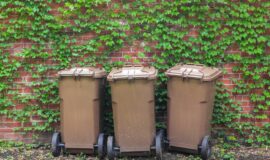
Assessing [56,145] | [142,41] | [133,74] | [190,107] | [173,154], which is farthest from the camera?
[142,41]

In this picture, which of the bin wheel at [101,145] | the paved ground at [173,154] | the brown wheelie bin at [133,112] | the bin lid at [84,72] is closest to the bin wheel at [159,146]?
the brown wheelie bin at [133,112]

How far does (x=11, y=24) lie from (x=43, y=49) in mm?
646

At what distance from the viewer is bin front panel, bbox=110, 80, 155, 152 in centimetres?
543

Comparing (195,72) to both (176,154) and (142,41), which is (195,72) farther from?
(176,154)

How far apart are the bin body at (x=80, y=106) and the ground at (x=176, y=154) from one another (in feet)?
1.06

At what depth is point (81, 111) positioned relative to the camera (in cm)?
569

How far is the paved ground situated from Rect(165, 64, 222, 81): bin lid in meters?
1.25

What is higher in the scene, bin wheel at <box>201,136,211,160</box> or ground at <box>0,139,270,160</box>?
bin wheel at <box>201,136,211,160</box>

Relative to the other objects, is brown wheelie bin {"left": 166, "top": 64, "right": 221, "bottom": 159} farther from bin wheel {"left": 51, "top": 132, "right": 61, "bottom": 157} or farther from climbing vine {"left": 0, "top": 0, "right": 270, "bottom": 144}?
bin wheel {"left": 51, "top": 132, "right": 61, "bottom": 157}

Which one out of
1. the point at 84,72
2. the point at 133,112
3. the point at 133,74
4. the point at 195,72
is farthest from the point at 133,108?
the point at 195,72

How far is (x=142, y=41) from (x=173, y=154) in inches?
74.3

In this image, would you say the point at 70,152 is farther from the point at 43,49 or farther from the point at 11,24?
the point at 11,24

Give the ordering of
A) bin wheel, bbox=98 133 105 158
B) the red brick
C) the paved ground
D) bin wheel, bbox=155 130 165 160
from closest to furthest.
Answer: bin wheel, bbox=155 130 165 160 < bin wheel, bbox=98 133 105 158 < the paved ground < the red brick

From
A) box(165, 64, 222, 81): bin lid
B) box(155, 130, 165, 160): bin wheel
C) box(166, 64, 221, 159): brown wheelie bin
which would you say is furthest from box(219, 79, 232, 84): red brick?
box(155, 130, 165, 160): bin wheel
